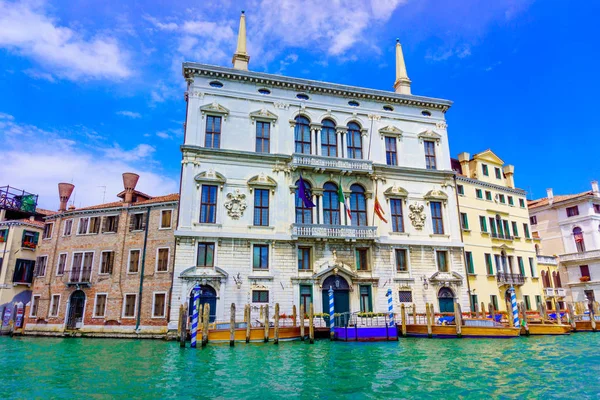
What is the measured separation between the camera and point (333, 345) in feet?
56.3

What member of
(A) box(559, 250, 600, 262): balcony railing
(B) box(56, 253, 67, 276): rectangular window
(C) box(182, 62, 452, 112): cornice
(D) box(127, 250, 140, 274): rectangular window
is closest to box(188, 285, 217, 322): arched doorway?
(D) box(127, 250, 140, 274): rectangular window

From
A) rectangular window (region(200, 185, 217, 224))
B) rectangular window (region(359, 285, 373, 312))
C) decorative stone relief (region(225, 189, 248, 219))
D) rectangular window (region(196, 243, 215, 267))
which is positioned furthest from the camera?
rectangular window (region(359, 285, 373, 312))

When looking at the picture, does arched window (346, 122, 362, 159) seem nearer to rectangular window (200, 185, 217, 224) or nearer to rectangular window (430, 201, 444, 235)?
rectangular window (430, 201, 444, 235)

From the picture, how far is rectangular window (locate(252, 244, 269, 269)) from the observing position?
2227cm

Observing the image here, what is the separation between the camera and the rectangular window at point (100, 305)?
23.4m

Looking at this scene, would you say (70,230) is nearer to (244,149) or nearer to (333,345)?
(244,149)

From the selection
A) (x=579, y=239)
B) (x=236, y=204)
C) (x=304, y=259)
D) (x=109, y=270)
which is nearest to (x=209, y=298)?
(x=236, y=204)

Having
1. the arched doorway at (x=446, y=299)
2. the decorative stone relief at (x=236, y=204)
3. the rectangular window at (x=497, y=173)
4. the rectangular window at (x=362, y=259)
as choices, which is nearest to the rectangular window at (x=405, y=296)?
the arched doorway at (x=446, y=299)

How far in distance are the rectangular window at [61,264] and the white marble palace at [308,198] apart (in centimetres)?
935

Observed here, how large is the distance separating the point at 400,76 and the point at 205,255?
18210mm

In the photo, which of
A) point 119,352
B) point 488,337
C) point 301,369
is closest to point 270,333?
point 119,352

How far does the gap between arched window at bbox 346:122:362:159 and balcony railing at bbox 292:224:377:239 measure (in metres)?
4.83

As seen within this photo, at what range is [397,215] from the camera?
1004 inches

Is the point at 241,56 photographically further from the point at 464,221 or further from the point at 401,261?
the point at 464,221
